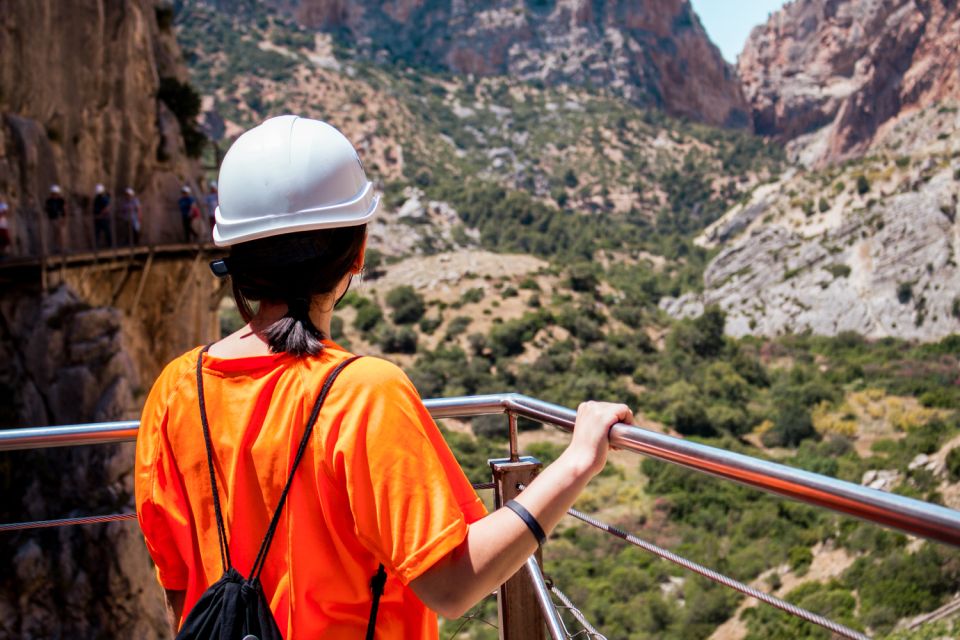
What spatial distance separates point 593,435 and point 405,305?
141 ft

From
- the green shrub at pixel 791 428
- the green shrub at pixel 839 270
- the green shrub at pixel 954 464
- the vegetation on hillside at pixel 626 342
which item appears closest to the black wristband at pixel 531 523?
the vegetation on hillside at pixel 626 342

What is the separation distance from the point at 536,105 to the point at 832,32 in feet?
122

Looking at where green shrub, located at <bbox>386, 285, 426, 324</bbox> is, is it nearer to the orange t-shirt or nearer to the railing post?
the railing post

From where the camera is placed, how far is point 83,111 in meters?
15.7

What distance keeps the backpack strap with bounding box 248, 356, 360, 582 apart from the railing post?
1008 millimetres

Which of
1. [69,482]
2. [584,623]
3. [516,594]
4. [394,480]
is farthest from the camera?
[69,482]

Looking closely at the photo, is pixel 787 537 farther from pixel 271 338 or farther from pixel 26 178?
pixel 271 338

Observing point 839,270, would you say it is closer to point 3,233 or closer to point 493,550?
point 3,233

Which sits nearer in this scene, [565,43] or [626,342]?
[626,342]

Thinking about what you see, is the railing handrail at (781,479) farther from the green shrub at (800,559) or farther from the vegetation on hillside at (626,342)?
the green shrub at (800,559)

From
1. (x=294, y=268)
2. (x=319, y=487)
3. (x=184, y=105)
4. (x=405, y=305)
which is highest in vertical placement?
(x=184, y=105)

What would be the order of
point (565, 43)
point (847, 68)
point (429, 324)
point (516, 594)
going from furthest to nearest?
point (565, 43) < point (847, 68) < point (429, 324) < point (516, 594)

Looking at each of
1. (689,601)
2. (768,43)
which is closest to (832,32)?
(768,43)

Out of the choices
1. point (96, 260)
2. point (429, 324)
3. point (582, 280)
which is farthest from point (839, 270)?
point (96, 260)
